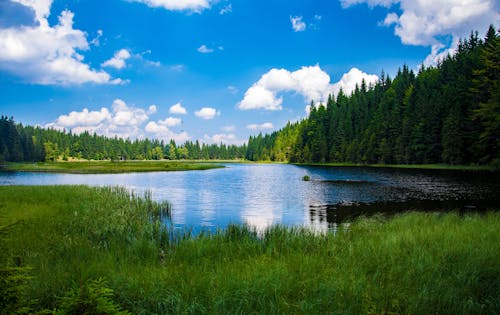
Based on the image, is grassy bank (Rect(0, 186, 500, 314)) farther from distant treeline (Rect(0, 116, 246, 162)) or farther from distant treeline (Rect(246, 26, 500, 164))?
distant treeline (Rect(0, 116, 246, 162))

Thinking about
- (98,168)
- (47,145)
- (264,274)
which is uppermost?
(47,145)

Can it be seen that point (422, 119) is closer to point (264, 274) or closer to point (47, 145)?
point (264, 274)

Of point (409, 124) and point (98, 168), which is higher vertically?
point (409, 124)

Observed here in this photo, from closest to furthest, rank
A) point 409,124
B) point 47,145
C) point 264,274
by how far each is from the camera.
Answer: point 264,274
point 409,124
point 47,145

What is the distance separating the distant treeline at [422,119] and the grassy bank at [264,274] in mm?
28918

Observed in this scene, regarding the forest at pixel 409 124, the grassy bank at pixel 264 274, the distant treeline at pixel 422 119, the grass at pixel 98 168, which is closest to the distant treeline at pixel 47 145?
the forest at pixel 409 124

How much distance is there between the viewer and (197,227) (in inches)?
757

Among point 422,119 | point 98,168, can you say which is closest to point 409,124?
point 422,119

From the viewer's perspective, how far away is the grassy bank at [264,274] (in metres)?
6.38

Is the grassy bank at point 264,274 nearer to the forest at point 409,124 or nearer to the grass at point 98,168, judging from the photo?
the forest at point 409,124

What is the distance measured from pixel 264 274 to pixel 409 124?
86603mm

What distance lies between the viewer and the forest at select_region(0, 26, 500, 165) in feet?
195

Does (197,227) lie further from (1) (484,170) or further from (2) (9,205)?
(1) (484,170)

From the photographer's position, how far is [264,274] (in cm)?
788
